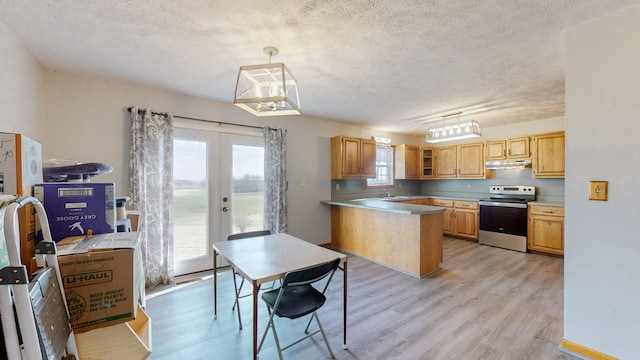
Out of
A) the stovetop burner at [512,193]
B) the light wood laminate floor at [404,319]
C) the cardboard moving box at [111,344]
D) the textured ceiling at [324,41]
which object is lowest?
the light wood laminate floor at [404,319]

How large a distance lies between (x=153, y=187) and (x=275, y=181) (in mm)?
1639

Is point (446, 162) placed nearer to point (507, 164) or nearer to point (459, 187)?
point (459, 187)

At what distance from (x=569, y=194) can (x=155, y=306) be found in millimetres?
3929

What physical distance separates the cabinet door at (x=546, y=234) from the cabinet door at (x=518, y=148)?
3.82 ft

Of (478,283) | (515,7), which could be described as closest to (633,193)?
(515,7)

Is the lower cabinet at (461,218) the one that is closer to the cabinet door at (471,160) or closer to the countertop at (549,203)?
the cabinet door at (471,160)

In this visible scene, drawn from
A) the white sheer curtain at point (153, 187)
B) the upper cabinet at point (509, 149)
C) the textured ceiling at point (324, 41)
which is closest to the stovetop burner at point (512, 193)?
the upper cabinet at point (509, 149)

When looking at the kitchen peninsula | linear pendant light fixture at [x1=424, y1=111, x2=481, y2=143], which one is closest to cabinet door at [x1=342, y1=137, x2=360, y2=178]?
the kitchen peninsula

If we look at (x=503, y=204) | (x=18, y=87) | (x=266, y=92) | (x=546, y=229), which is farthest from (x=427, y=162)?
(x=18, y=87)

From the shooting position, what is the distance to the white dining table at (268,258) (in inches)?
67.0

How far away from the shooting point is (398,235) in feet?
12.2

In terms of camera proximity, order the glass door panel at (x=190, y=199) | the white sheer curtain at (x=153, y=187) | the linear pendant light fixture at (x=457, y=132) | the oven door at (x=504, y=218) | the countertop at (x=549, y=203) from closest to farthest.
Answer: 1. the white sheer curtain at (x=153, y=187)
2. the glass door panel at (x=190, y=199)
3. the linear pendant light fixture at (x=457, y=132)
4. the countertop at (x=549, y=203)
5. the oven door at (x=504, y=218)

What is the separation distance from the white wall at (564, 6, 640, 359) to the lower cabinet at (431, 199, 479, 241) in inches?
126

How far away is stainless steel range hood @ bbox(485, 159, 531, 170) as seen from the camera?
4773 millimetres
